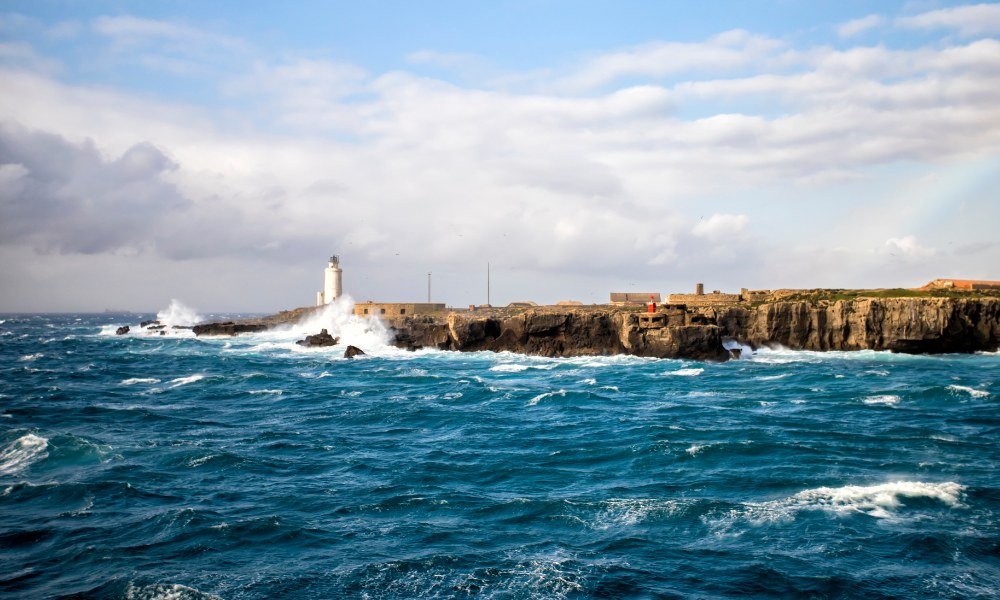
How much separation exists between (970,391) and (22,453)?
5034 cm

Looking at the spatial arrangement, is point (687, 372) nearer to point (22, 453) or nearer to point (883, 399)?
point (883, 399)

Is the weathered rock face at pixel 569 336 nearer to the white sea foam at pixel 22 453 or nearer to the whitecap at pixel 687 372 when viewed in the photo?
the whitecap at pixel 687 372

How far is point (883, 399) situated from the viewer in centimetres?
4112

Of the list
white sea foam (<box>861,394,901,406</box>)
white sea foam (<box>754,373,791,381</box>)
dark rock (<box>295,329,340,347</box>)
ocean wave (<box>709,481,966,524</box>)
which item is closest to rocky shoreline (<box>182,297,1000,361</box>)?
dark rock (<box>295,329,340,347</box>)

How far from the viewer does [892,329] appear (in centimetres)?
7100

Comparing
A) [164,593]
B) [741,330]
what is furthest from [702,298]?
[164,593]

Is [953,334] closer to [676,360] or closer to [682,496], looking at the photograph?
[676,360]

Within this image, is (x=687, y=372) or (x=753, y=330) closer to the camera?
(x=687, y=372)

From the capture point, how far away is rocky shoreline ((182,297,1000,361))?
69500mm

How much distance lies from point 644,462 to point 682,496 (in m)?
4.66

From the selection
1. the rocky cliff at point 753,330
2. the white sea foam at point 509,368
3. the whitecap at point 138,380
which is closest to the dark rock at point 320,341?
the rocky cliff at point 753,330

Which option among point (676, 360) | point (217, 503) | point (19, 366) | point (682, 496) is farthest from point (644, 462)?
point (19, 366)

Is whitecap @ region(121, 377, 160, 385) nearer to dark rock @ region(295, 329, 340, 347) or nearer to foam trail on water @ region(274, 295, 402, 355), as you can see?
foam trail on water @ region(274, 295, 402, 355)

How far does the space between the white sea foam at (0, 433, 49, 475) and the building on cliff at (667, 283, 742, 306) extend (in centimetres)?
7449
